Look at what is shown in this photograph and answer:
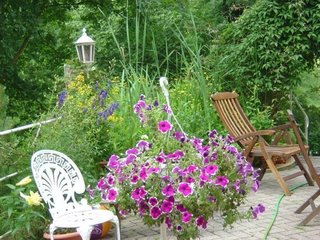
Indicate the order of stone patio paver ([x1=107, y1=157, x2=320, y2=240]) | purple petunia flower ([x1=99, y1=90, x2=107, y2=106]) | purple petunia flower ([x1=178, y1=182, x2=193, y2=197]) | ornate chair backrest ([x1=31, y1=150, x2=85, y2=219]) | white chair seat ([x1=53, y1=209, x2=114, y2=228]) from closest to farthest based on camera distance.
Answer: purple petunia flower ([x1=178, y1=182, x2=193, y2=197]) → white chair seat ([x1=53, y1=209, x2=114, y2=228]) → ornate chair backrest ([x1=31, y1=150, x2=85, y2=219]) → stone patio paver ([x1=107, y1=157, x2=320, y2=240]) → purple petunia flower ([x1=99, y1=90, x2=107, y2=106])

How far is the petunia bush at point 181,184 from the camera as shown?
3.12 metres

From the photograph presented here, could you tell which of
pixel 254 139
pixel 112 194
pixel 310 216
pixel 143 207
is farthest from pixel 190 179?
pixel 254 139

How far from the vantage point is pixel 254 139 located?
6.10m

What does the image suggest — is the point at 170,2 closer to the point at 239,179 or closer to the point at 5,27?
the point at 5,27

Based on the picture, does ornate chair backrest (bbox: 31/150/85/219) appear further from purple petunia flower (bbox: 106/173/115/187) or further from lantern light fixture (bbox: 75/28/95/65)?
lantern light fixture (bbox: 75/28/95/65)

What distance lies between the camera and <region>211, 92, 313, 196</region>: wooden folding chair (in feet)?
19.7

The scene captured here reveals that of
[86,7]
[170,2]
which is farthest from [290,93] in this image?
[86,7]

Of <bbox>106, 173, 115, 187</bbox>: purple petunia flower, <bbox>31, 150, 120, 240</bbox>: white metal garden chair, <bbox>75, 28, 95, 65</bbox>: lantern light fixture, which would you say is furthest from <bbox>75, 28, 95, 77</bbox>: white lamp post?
<bbox>106, 173, 115, 187</bbox>: purple petunia flower

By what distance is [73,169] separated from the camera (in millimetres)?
4023

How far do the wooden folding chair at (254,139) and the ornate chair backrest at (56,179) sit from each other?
2.52 metres

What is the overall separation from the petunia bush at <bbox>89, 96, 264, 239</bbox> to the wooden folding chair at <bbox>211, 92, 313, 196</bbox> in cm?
263

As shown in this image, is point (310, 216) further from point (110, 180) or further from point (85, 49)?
point (85, 49)

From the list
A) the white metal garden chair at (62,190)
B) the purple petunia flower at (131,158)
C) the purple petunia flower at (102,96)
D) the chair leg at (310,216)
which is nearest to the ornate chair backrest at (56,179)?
the white metal garden chair at (62,190)

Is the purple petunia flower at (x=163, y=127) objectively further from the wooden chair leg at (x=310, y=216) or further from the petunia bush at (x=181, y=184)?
the wooden chair leg at (x=310, y=216)
